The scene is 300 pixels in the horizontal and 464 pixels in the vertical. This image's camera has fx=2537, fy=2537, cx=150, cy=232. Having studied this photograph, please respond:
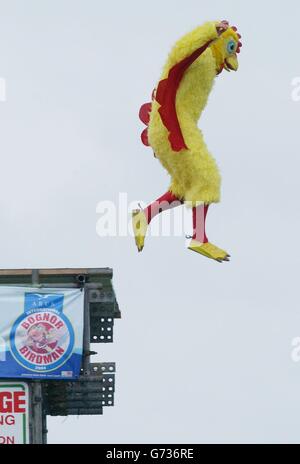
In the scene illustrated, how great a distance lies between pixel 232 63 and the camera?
152 ft

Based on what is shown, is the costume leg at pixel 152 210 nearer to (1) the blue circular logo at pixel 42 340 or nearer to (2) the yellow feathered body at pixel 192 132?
(2) the yellow feathered body at pixel 192 132

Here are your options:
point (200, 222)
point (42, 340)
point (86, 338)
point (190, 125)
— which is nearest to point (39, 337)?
point (42, 340)

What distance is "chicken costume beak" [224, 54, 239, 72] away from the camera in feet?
152

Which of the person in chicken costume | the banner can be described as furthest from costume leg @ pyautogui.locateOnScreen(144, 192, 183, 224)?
the banner

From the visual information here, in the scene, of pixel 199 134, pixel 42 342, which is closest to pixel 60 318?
pixel 42 342

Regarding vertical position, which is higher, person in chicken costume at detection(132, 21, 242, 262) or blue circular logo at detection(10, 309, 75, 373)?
person in chicken costume at detection(132, 21, 242, 262)

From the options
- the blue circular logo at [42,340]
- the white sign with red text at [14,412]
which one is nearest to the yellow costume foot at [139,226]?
the blue circular logo at [42,340]

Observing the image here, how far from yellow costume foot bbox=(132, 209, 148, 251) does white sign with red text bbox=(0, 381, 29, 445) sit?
40.1 feet

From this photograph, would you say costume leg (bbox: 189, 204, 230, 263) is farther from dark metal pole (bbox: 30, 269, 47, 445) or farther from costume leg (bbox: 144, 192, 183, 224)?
dark metal pole (bbox: 30, 269, 47, 445)

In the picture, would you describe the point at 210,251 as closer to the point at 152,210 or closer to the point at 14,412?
the point at 152,210

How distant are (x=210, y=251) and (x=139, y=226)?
1746 millimetres

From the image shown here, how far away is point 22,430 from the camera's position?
57406 mm
